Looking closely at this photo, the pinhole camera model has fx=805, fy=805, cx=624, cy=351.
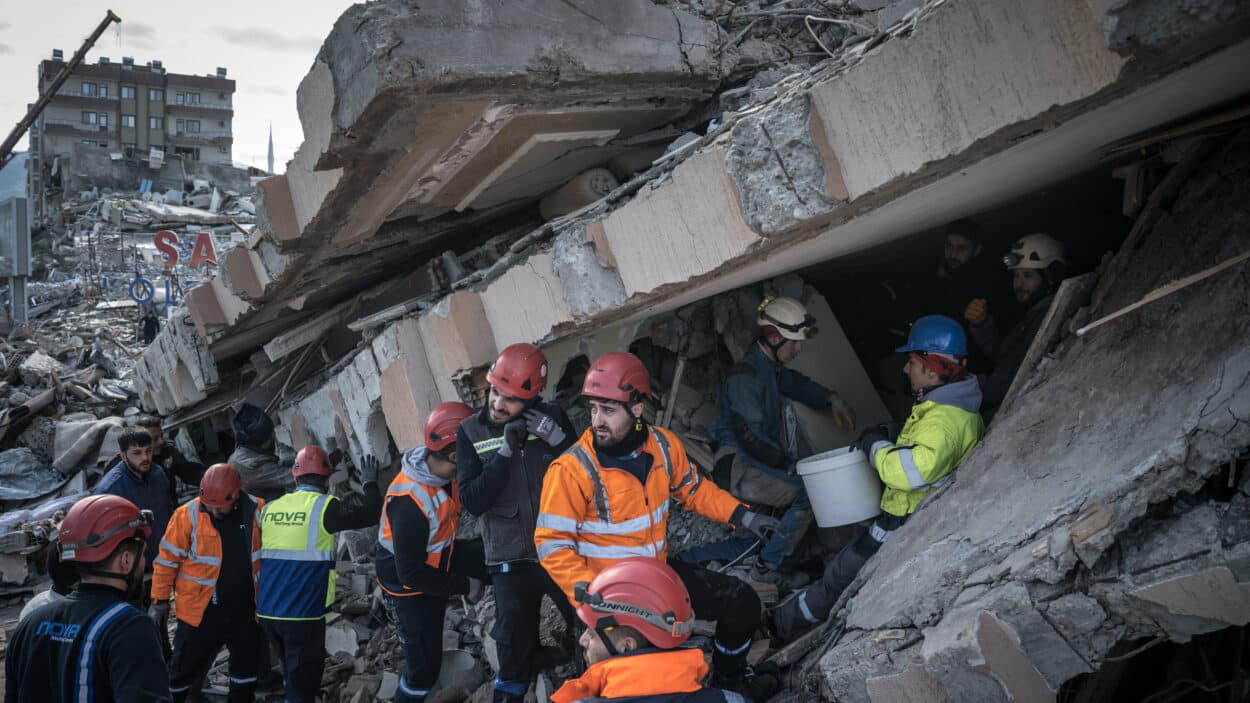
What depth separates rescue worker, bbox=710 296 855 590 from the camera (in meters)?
4.52

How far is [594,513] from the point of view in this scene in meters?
3.39

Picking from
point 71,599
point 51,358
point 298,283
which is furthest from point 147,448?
point 51,358

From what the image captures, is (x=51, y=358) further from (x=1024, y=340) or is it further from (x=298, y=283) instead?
(x=1024, y=340)

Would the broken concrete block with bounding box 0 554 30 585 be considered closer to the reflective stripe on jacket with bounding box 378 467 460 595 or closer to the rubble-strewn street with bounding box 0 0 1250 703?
the rubble-strewn street with bounding box 0 0 1250 703

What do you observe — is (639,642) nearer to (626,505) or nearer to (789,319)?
(626,505)

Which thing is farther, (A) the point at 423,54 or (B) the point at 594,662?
(A) the point at 423,54

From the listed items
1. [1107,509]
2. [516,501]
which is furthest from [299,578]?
[1107,509]

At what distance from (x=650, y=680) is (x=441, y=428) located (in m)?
2.04

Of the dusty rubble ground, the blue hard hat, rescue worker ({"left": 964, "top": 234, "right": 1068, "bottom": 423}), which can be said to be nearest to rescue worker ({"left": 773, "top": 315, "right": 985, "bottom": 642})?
the blue hard hat

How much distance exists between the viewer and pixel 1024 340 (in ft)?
13.2

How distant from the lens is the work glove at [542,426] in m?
→ 3.80

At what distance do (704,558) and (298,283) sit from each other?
11.0ft

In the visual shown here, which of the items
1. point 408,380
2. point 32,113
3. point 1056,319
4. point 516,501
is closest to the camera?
point 1056,319

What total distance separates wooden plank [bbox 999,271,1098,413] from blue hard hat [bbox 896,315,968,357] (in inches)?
15.8
